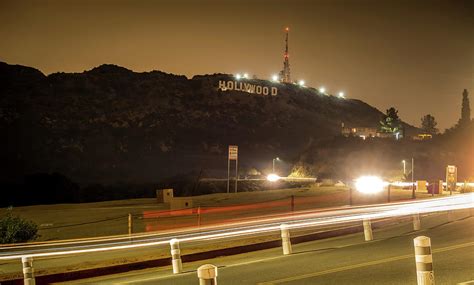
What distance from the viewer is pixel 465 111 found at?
118m

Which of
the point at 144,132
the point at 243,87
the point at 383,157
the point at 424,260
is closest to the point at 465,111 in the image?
the point at 383,157

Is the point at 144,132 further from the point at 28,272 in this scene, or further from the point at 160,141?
the point at 28,272

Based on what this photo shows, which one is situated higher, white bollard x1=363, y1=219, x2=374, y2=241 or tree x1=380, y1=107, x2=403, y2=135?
tree x1=380, y1=107, x2=403, y2=135

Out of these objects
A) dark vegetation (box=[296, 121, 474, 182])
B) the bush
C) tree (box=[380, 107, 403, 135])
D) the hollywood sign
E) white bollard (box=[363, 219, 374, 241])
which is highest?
the hollywood sign

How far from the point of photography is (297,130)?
177 meters

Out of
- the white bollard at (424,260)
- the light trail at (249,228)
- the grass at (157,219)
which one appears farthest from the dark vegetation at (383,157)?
the white bollard at (424,260)

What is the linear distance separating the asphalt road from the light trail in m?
1.56

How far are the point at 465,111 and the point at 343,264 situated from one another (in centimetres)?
11210

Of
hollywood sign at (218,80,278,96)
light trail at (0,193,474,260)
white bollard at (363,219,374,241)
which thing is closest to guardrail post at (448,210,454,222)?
light trail at (0,193,474,260)

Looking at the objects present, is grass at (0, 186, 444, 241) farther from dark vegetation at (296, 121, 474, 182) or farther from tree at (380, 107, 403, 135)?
tree at (380, 107, 403, 135)

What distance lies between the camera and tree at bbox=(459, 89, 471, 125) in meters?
114

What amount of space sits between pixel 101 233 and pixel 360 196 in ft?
62.3

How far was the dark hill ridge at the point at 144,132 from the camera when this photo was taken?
463 ft

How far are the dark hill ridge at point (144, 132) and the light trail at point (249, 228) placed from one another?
9347 cm
